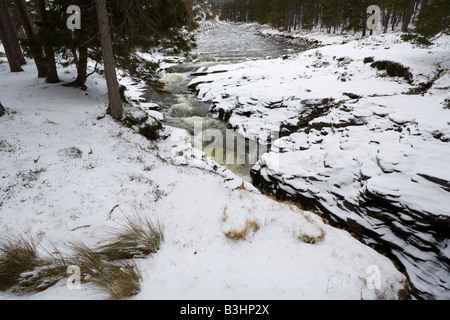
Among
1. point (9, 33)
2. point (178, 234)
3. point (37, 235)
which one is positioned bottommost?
point (178, 234)

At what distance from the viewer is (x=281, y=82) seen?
15281 mm

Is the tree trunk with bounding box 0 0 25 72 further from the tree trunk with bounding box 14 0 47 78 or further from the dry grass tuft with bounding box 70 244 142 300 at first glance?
the dry grass tuft with bounding box 70 244 142 300

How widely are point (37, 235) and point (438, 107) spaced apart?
12954 mm

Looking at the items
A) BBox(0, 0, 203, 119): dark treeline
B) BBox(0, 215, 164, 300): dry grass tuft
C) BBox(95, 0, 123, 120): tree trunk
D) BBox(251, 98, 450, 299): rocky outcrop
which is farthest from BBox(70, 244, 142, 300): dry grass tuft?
BBox(0, 0, 203, 119): dark treeline

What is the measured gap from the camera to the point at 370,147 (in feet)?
23.7

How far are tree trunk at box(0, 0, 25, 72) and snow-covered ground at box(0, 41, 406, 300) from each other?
4.99 metres

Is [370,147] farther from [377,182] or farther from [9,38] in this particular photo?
[9,38]

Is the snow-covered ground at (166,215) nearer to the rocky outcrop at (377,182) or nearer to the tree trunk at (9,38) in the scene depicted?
the rocky outcrop at (377,182)

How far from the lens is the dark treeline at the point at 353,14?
1038cm

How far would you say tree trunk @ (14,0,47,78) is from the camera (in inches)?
316

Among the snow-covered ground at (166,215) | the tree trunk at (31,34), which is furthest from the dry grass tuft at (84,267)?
the tree trunk at (31,34)

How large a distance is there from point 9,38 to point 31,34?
3.18m
